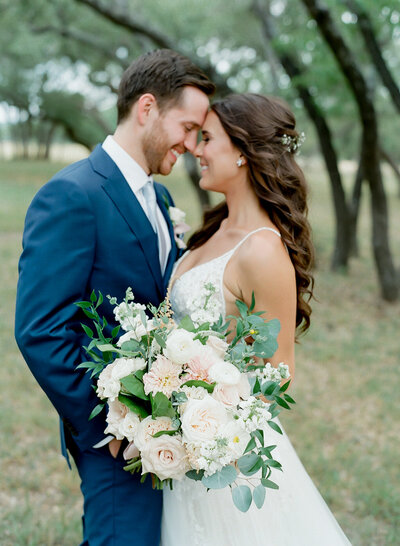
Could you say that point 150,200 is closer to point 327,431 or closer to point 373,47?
point 327,431

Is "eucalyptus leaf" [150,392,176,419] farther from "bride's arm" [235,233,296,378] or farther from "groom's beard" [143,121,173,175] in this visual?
"groom's beard" [143,121,173,175]

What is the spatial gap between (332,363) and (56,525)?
399 centimetres

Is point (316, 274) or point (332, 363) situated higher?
point (332, 363)

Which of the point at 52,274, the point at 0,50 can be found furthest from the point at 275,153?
the point at 0,50

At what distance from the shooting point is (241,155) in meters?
2.80

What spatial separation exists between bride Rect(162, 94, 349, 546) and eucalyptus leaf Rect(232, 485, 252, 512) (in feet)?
1.59

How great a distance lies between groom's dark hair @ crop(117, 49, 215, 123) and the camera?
2.67m

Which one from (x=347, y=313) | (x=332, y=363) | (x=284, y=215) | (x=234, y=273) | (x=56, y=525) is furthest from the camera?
(x=347, y=313)

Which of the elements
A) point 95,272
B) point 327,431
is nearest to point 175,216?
point 95,272

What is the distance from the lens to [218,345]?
1.88 meters

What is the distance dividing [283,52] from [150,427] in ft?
26.5

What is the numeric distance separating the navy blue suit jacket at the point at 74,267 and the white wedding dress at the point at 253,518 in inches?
15.9

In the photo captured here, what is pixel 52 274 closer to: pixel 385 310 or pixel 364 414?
pixel 364 414

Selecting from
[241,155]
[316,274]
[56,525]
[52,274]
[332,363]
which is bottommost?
[316,274]
